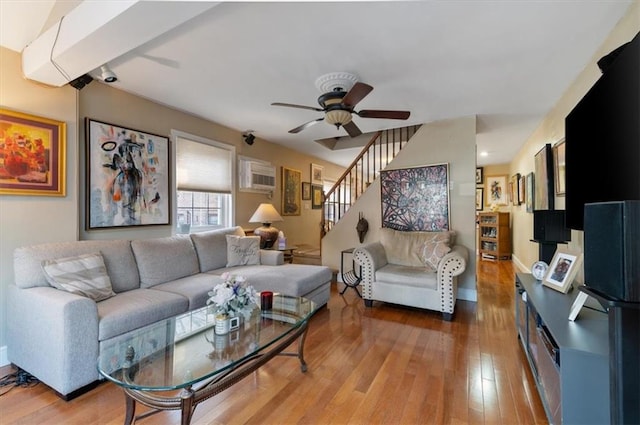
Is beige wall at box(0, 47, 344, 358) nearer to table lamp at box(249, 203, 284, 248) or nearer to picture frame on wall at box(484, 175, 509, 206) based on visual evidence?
table lamp at box(249, 203, 284, 248)

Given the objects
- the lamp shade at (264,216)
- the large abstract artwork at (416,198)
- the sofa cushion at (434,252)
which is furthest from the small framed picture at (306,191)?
the sofa cushion at (434,252)

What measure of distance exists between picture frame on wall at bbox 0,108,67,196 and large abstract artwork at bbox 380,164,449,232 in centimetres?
367

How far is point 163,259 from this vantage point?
2836 mm

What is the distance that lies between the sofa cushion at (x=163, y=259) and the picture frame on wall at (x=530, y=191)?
15.5 feet

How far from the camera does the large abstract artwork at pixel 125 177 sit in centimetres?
271

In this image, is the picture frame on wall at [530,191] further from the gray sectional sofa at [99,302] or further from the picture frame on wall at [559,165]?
the gray sectional sofa at [99,302]

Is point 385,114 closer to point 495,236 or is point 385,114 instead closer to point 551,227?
point 551,227

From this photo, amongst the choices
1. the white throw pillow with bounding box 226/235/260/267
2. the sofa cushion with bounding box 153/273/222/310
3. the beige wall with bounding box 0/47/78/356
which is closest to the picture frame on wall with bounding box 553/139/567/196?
the white throw pillow with bounding box 226/235/260/267

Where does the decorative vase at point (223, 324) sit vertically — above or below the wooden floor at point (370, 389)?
above

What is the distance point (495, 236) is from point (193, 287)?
6.37m

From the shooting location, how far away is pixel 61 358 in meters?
1.72

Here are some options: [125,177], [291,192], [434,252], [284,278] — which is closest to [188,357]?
[284,278]

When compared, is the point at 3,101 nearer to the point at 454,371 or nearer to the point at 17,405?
the point at 17,405

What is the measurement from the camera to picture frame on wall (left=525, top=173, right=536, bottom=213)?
4.18 meters
